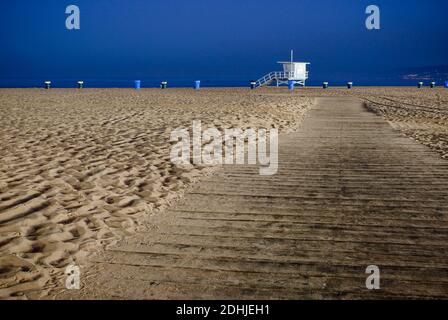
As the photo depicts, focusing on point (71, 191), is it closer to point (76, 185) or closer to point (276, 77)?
point (76, 185)

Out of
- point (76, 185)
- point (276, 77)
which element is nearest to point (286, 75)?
point (276, 77)

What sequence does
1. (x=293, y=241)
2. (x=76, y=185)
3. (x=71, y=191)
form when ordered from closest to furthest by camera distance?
(x=293, y=241), (x=71, y=191), (x=76, y=185)

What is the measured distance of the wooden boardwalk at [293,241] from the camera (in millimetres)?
3475

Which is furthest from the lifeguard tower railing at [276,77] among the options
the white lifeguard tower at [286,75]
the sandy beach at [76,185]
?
the sandy beach at [76,185]

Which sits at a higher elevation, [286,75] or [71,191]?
[286,75]

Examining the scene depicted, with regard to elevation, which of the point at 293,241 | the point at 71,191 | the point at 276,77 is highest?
the point at 276,77

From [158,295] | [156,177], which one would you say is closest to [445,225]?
[158,295]

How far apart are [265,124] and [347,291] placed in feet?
34.6

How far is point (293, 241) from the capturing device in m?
4.45

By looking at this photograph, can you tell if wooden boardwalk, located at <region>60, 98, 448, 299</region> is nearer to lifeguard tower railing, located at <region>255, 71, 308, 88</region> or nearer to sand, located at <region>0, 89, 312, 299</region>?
sand, located at <region>0, 89, 312, 299</region>

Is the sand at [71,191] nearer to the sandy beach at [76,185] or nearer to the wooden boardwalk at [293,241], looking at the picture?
the sandy beach at [76,185]

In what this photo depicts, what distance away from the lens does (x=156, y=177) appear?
22.5 feet

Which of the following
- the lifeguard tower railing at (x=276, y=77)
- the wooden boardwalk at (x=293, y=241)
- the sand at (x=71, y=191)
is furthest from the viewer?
the lifeguard tower railing at (x=276, y=77)

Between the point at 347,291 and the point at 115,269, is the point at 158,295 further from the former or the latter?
the point at 347,291
